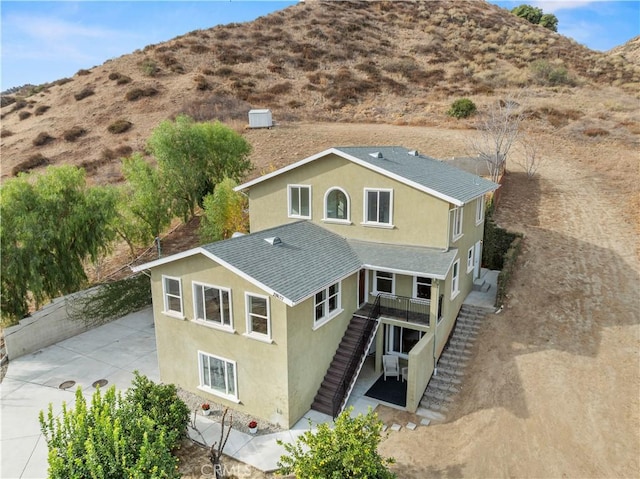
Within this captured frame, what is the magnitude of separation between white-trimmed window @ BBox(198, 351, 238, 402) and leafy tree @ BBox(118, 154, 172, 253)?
14.4 m

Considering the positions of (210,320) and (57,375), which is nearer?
(210,320)

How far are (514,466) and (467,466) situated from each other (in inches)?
54.8

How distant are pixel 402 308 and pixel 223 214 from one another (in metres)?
14.2

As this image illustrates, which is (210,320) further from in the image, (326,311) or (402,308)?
(402,308)

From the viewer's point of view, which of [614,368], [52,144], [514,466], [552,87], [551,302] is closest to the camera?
[514,466]

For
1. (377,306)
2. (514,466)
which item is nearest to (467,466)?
(514,466)

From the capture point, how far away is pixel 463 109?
5128cm

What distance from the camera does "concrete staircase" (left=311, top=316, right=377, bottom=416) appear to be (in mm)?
15688

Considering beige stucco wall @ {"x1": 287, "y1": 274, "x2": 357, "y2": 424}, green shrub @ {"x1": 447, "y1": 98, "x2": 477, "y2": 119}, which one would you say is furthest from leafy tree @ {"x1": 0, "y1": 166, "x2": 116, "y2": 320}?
green shrub @ {"x1": 447, "y1": 98, "x2": 477, "y2": 119}

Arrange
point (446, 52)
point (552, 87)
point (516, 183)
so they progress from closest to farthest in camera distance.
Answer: point (516, 183) < point (552, 87) < point (446, 52)

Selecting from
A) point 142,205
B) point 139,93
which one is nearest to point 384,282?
point 142,205

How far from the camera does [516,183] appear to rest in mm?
35344

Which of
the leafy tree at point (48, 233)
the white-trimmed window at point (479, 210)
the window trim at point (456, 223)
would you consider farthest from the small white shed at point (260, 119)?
the window trim at point (456, 223)

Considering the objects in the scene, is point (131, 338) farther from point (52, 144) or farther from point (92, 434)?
point (52, 144)
